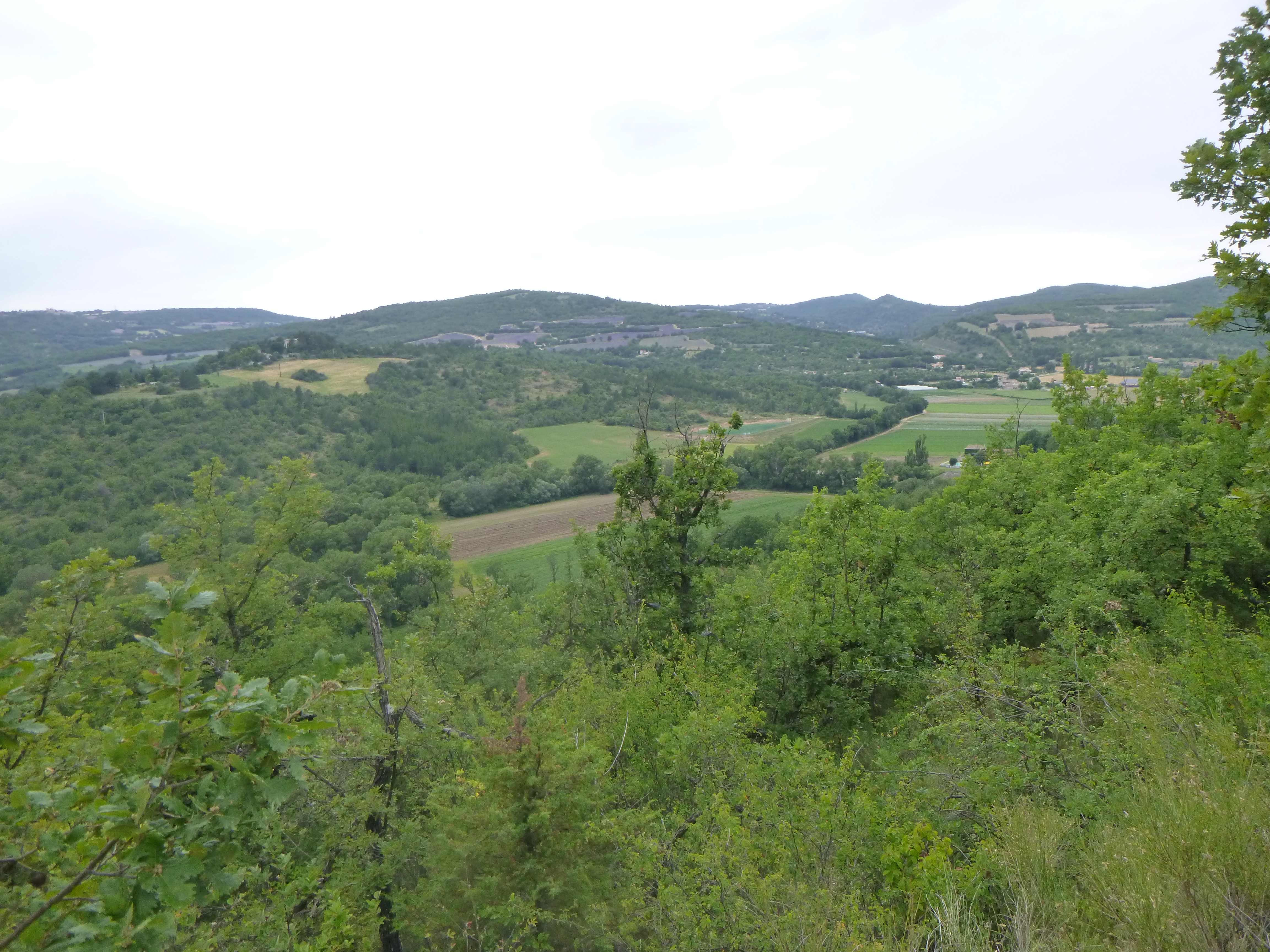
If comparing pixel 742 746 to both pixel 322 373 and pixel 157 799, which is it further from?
pixel 322 373

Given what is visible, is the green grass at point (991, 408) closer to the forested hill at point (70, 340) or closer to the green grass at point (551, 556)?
the green grass at point (551, 556)

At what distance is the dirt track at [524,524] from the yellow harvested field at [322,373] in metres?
41.7

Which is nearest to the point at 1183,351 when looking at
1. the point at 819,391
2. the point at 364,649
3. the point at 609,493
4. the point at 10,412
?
the point at 819,391

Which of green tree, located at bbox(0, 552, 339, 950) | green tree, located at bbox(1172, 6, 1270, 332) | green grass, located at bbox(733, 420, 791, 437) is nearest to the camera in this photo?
green tree, located at bbox(0, 552, 339, 950)

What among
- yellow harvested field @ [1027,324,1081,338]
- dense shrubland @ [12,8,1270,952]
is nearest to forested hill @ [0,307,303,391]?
dense shrubland @ [12,8,1270,952]

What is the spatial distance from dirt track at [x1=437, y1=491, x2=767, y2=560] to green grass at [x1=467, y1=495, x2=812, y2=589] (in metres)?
1.43

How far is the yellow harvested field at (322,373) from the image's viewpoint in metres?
89.4

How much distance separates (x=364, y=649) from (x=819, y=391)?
96.5m

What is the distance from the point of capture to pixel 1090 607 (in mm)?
10664

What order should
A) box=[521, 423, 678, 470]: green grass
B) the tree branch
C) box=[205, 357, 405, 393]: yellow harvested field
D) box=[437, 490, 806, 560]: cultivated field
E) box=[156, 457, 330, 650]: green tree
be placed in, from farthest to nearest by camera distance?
box=[205, 357, 405, 393]: yellow harvested field, box=[521, 423, 678, 470]: green grass, box=[437, 490, 806, 560]: cultivated field, box=[156, 457, 330, 650]: green tree, the tree branch

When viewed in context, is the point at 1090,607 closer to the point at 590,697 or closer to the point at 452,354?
the point at 590,697

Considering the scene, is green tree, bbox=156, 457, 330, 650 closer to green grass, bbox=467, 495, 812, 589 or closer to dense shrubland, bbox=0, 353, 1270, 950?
dense shrubland, bbox=0, 353, 1270, 950

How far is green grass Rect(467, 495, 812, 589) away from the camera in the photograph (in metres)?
45.9

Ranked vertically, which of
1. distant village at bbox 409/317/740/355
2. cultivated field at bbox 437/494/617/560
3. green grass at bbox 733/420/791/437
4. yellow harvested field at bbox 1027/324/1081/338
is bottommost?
cultivated field at bbox 437/494/617/560
